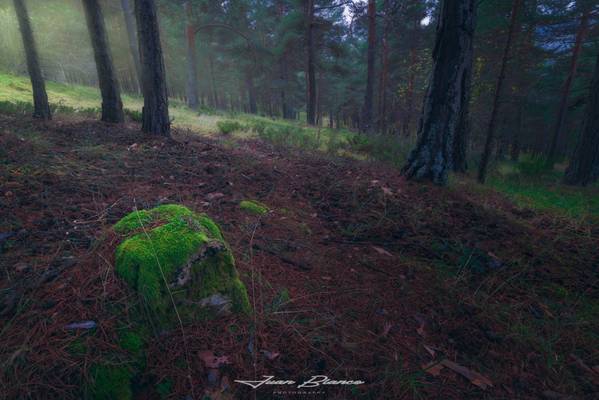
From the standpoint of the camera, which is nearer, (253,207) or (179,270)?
(179,270)

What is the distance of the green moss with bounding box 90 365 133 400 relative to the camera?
146 centimetres

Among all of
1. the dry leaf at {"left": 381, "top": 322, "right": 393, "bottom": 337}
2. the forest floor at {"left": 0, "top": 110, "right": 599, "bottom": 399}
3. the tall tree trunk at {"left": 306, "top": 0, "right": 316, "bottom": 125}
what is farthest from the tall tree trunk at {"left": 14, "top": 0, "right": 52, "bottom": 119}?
the tall tree trunk at {"left": 306, "top": 0, "right": 316, "bottom": 125}

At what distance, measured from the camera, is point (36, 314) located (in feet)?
5.46

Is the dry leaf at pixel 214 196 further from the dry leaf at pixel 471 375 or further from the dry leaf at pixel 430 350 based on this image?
the dry leaf at pixel 471 375

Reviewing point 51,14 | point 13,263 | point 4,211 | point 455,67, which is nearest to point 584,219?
point 455,67

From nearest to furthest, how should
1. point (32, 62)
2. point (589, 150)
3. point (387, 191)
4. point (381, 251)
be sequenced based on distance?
point (381, 251), point (387, 191), point (32, 62), point (589, 150)

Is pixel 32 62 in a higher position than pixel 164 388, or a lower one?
higher

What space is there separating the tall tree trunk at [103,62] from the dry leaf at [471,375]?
31.1 feet

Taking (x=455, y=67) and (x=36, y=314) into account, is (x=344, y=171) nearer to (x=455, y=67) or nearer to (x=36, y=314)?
(x=455, y=67)

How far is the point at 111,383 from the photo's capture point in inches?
58.6

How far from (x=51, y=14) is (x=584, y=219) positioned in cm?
3367

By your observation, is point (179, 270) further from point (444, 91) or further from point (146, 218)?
point (444, 91)

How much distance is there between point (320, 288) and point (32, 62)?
31.6ft

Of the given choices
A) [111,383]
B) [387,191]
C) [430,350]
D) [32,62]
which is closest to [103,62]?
[32,62]
